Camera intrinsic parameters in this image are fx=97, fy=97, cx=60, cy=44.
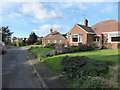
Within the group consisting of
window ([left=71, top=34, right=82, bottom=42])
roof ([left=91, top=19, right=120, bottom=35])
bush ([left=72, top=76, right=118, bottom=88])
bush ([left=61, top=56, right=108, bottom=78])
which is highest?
roof ([left=91, top=19, right=120, bottom=35])

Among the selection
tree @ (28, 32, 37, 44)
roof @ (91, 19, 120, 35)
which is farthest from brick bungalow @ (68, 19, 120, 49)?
tree @ (28, 32, 37, 44)

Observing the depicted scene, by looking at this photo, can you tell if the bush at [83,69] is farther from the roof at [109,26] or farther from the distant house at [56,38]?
the distant house at [56,38]

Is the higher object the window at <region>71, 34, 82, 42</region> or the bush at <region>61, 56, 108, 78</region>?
the window at <region>71, 34, 82, 42</region>

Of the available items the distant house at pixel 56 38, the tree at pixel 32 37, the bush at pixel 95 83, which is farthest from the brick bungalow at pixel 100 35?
the tree at pixel 32 37

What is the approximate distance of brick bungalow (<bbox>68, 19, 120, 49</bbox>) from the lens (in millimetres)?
17688

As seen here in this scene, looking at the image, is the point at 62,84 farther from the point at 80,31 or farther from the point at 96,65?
the point at 80,31

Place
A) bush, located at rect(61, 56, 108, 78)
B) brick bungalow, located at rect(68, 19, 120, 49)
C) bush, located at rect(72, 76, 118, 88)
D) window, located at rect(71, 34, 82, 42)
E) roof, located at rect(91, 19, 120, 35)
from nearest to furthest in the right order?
bush, located at rect(72, 76, 118, 88) → bush, located at rect(61, 56, 108, 78) → brick bungalow, located at rect(68, 19, 120, 49) → roof, located at rect(91, 19, 120, 35) → window, located at rect(71, 34, 82, 42)

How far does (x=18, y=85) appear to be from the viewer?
4.76 metres

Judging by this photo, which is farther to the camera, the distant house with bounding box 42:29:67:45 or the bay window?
the distant house with bounding box 42:29:67:45

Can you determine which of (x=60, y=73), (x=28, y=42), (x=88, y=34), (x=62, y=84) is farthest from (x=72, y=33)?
(x=28, y=42)

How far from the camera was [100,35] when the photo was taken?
19.7m

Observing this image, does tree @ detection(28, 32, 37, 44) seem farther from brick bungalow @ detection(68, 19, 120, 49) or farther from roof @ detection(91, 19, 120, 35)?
roof @ detection(91, 19, 120, 35)

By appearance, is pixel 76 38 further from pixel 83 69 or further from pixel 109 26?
pixel 83 69

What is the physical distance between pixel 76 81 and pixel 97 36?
1963 centimetres
